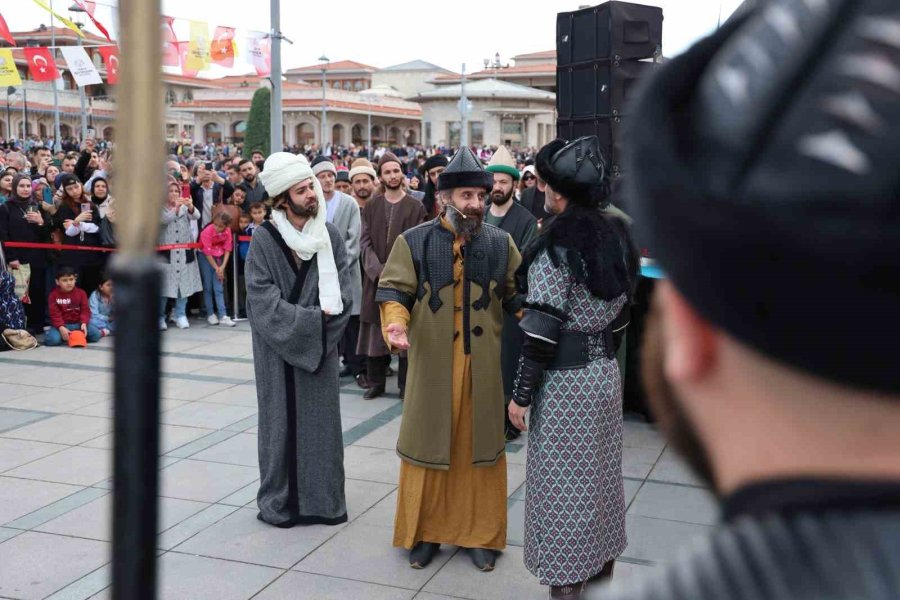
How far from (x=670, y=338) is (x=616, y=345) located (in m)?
3.25

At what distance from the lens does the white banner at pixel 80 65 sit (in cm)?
1507

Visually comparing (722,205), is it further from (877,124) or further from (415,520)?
(415,520)

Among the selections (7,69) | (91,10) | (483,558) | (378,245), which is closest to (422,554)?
(483,558)

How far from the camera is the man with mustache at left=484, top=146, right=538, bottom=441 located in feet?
20.6

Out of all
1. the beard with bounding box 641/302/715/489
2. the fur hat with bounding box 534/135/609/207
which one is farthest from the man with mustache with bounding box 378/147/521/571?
the beard with bounding box 641/302/715/489

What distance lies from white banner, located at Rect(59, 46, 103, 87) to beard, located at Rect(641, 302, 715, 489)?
15.7 meters

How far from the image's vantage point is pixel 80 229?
989cm

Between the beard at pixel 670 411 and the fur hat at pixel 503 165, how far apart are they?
19.2ft

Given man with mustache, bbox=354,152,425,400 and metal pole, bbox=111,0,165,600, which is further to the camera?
man with mustache, bbox=354,152,425,400

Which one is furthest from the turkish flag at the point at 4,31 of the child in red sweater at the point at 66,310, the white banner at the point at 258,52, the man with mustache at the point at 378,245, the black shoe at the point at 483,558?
the black shoe at the point at 483,558

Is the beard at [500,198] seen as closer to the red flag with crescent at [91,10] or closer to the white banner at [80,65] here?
the red flag with crescent at [91,10]

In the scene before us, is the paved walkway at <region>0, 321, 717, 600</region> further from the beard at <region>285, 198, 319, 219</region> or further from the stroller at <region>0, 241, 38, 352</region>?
the stroller at <region>0, 241, 38, 352</region>

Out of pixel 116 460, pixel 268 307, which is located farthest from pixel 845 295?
pixel 268 307

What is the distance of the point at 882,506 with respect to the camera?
56cm
